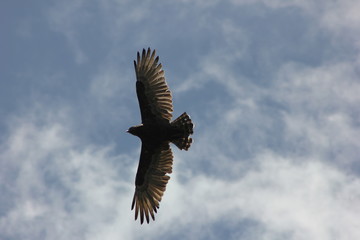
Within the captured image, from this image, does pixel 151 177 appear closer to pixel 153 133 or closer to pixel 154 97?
pixel 153 133

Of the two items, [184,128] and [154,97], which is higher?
[154,97]

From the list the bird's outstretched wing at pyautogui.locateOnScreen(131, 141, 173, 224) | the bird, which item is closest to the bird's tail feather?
the bird

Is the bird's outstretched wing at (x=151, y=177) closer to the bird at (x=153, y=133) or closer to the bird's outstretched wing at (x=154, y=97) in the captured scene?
the bird at (x=153, y=133)

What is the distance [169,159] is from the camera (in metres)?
18.9

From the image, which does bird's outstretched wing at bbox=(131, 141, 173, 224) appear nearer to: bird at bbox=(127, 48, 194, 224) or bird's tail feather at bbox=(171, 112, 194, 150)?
bird at bbox=(127, 48, 194, 224)

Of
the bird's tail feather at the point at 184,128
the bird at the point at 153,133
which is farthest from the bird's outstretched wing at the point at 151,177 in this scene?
the bird's tail feather at the point at 184,128

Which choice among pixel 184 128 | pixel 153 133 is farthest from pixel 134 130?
pixel 184 128

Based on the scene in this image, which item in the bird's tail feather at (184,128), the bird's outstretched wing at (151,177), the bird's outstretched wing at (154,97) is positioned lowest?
the bird's outstretched wing at (151,177)

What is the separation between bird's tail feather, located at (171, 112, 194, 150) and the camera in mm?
18141

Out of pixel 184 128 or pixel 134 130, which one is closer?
pixel 184 128

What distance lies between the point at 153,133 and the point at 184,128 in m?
1.06

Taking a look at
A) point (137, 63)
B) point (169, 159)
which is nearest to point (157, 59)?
point (137, 63)

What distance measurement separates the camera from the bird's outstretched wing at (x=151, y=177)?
18719 mm

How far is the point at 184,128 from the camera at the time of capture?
18.1 m
